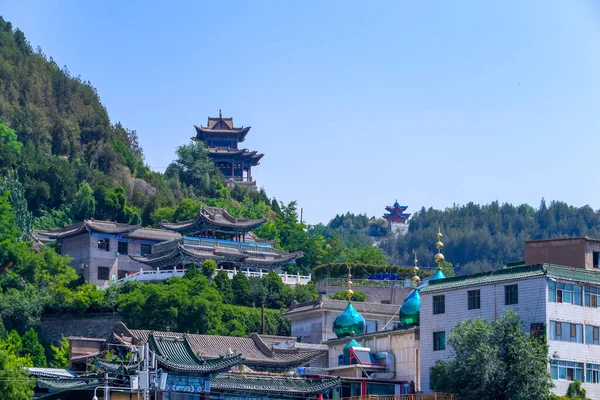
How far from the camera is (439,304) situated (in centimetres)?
5838

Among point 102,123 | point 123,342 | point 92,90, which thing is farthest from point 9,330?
point 92,90

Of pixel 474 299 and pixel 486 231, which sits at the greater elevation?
pixel 486 231

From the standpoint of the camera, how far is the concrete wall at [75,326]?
81812 millimetres

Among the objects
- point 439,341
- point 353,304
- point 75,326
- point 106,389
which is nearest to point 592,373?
point 439,341

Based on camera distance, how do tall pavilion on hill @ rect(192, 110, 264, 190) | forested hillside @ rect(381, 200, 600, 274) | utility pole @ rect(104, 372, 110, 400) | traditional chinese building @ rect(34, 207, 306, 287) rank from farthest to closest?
1. forested hillside @ rect(381, 200, 600, 274)
2. tall pavilion on hill @ rect(192, 110, 264, 190)
3. traditional chinese building @ rect(34, 207, 306, 287)
4. utility pole @ rect(104, 372, 110, 400)

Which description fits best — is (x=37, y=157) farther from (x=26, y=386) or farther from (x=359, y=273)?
(x=26, y=386)

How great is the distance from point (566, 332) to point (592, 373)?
7.14 ft

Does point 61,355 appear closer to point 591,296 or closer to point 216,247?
point 216,247

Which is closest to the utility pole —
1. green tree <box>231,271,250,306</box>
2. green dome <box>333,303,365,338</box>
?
green dome <box>333,303,365,338</box>

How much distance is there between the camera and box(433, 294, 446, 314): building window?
5809 cm

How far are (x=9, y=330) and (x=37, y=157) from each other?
36068mm

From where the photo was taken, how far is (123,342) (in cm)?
6312

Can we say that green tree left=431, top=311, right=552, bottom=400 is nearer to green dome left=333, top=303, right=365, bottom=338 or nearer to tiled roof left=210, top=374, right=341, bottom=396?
tiled roof left=210, top=374, right=341, bottom=396

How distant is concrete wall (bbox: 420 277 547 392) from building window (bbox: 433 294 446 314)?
0.50 ft
